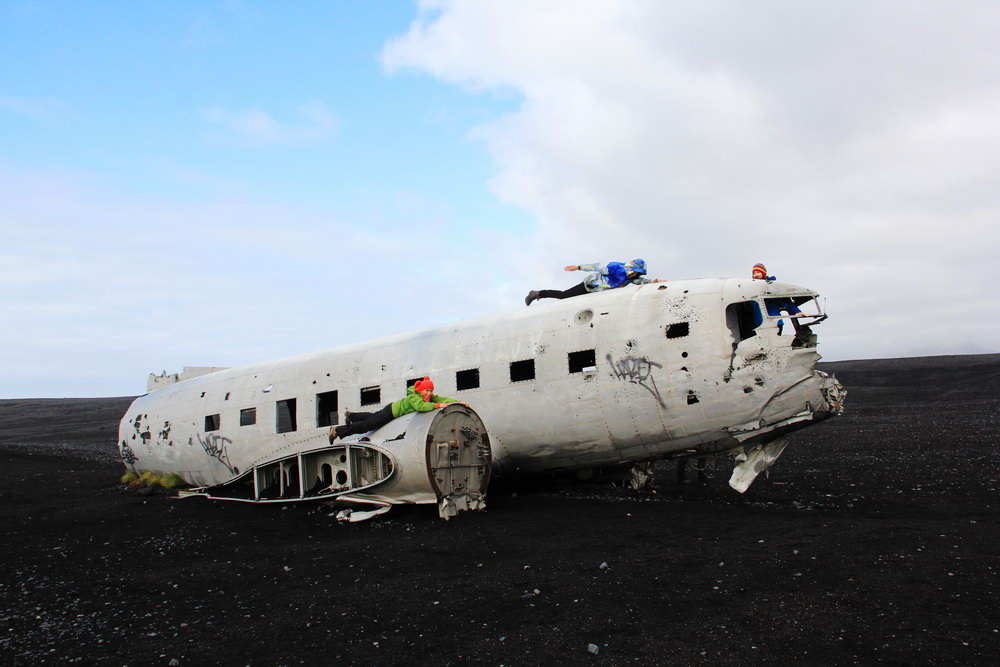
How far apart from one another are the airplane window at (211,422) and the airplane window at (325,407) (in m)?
→ 3.36

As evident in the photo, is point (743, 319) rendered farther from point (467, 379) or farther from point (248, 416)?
point (248, 416)

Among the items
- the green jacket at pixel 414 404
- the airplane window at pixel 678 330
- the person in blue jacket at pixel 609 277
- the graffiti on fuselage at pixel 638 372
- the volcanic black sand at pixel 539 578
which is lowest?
the volcanic black sand at pixel 539 578

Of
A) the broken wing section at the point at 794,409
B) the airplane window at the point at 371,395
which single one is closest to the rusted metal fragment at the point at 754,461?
the broken wing section at the point at 794,409

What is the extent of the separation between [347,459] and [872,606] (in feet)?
29.2

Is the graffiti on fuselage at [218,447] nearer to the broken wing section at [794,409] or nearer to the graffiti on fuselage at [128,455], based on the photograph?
the graffiti on fuselage at [128,455]

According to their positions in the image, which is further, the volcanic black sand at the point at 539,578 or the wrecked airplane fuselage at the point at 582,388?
the wrecked airplane fuselage at the point at 582,388

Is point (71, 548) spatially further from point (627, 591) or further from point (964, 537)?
point (964, 537)

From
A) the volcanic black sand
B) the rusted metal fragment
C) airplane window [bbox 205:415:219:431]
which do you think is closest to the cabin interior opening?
the rusted metal fragment

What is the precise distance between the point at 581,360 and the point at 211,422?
390 inches

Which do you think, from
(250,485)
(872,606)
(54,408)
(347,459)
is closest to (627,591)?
(872,606)

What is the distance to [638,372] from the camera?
11.0 meters

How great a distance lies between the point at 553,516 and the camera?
1102 centimetres

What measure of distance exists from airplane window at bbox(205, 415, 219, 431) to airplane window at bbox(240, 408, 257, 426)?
970 mm

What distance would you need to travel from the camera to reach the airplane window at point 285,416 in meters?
14.8
